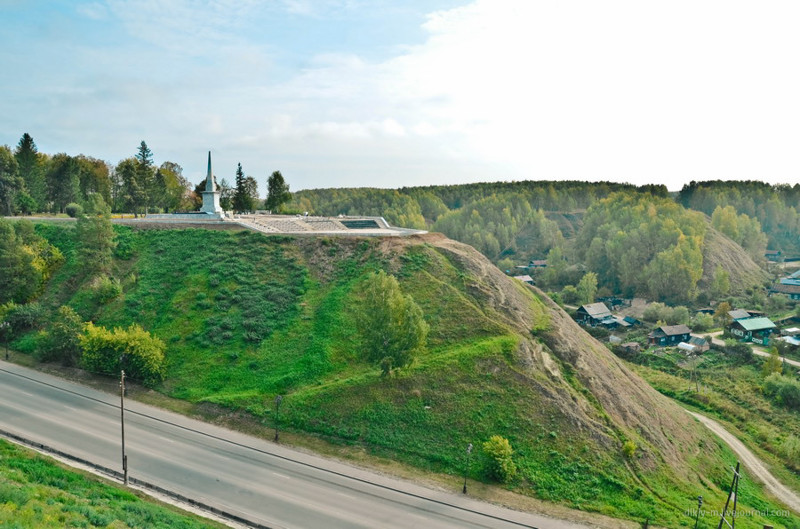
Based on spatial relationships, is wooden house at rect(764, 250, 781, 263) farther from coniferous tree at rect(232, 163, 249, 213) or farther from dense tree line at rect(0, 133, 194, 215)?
dense tree line at rect(0, 133, 194, 215)

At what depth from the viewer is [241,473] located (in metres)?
28.9

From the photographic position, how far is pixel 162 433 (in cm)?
3288

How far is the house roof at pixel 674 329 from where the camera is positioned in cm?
6969

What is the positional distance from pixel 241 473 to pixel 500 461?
1465 centimetres

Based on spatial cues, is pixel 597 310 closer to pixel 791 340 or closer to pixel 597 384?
pixel 791 340

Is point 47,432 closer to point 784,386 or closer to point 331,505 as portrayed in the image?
point 331,505

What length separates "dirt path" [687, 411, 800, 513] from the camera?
35688 millimetres

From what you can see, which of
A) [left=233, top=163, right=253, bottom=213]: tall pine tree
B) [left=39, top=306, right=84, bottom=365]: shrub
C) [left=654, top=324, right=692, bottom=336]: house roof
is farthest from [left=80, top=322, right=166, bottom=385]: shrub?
[left=654, top=324, right=692, bottom=336]: house roof

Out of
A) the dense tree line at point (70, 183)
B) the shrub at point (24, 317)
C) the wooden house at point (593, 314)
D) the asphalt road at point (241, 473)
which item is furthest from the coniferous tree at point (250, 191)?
the wooden house at point (593, 314)

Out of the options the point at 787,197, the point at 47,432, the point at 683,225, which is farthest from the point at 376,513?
the point at 787,197

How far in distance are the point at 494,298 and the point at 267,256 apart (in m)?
23.8

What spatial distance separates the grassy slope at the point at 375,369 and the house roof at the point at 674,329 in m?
28.7

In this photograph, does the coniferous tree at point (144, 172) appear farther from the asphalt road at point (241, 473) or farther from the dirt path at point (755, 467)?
the dirt path at point (755, 467)

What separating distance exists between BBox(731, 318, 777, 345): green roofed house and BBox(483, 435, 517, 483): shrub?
55770mm
